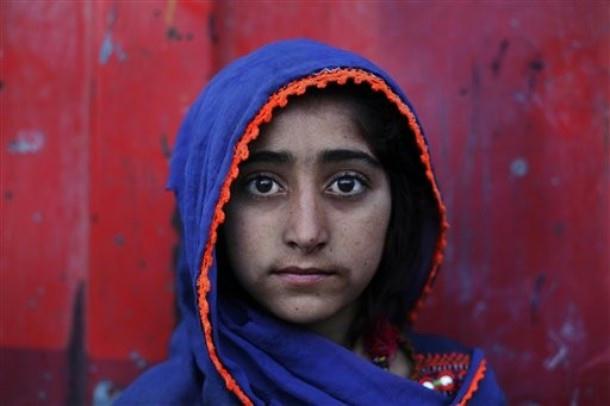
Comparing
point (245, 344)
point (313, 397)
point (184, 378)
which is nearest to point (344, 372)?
point (313, 397)

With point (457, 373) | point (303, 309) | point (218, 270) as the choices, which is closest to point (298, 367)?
point (303, 309)

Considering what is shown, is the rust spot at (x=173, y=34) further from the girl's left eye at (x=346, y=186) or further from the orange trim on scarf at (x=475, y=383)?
the orange trim on scarf at (x=475, y=383)

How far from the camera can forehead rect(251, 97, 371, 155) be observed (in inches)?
49.9

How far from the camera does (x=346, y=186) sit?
4.30 feet

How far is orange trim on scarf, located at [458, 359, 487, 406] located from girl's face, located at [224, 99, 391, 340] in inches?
11.5

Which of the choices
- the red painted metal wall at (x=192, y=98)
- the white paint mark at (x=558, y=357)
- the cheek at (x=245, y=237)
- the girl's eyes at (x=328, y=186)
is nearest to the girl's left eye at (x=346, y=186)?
A: the girl's eyes at (x=328, y=186)

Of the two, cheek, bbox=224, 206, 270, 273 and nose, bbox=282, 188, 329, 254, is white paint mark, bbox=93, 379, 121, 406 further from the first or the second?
nose, bbox=282, 188, 329, 254

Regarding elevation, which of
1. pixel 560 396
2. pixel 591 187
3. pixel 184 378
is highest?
pixel 591 187

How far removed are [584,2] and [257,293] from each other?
3.52ft

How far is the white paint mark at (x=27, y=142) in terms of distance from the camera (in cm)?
175

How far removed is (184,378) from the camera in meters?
1.39

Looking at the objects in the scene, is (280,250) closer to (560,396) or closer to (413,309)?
(413,309)

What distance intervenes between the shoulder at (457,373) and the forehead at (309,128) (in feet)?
1.59

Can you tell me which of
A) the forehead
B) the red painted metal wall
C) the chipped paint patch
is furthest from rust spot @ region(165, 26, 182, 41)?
the forehead
